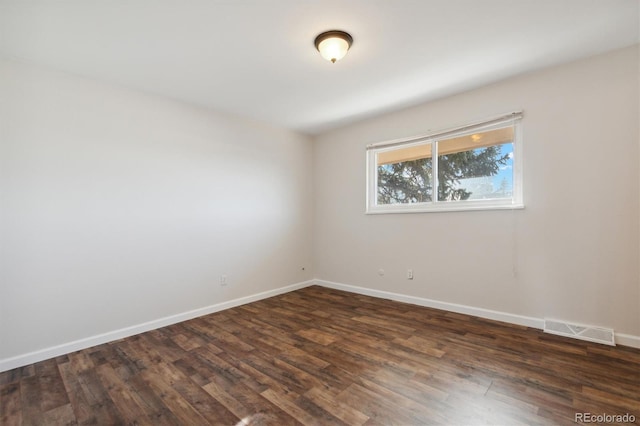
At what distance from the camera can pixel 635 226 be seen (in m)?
2.35

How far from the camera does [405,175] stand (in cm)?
389

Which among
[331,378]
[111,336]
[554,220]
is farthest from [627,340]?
[111,336]

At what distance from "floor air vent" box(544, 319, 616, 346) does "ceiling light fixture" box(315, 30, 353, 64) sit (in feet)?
10.0

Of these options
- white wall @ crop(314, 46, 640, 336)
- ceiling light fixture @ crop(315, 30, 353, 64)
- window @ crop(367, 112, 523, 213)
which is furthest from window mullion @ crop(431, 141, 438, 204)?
ceiling light fixture @ crop(315, 30, 353, 64)

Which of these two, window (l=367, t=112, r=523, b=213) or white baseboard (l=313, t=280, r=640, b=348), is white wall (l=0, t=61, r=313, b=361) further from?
window (l=367, t=112, r=523, b=213)

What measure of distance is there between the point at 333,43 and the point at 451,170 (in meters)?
2.10

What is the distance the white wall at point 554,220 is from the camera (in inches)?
94.8

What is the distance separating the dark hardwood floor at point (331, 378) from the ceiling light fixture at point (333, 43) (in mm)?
2380

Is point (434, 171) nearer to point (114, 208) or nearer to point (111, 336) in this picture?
point (114, 208)

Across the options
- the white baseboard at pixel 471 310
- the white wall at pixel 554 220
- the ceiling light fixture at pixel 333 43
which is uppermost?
the ceiling light fixture at pixel 333 43

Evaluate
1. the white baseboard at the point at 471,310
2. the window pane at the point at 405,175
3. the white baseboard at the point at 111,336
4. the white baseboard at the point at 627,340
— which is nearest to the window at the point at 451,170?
the window pane at the point at 405,175

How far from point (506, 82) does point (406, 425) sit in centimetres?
319

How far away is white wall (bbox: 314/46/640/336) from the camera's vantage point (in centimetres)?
241
